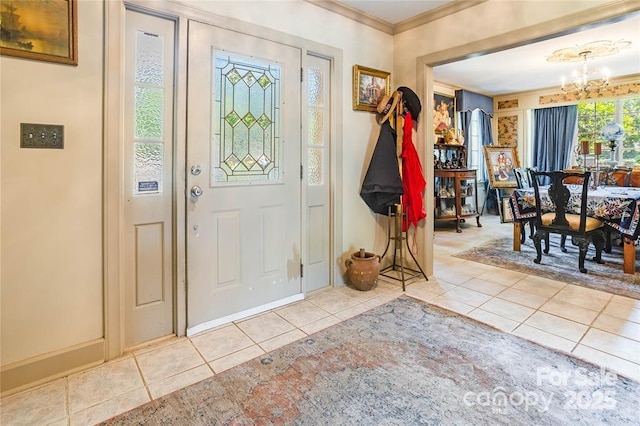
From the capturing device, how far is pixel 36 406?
63.2 inches

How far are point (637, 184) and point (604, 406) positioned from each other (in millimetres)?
4750

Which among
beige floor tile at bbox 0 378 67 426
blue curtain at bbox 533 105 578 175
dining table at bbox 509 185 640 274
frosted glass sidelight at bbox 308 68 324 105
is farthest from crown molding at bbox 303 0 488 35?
blue curtain at bbox 533 105 578 175

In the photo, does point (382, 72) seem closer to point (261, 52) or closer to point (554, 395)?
point (261, 52)

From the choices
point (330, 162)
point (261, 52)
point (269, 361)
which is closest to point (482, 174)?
point (330, 162)

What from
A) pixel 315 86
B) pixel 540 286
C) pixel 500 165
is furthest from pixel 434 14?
pixel 500 165

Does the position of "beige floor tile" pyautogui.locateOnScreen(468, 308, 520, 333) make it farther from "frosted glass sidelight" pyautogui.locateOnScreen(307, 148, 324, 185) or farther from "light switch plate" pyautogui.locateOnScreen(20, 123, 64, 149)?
"light switch plate" pyautogui.locateOnScreen(20, 123, 64, 149)

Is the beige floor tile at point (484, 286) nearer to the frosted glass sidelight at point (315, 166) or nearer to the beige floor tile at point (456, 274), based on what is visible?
the beige floor tile at point (456, 274)

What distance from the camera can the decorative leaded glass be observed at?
236 centimetres

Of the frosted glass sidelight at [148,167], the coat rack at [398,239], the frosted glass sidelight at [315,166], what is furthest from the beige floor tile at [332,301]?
the frosted glass sidelight at [148,167]

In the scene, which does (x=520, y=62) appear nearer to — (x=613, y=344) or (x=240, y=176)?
(x=613, y=344)

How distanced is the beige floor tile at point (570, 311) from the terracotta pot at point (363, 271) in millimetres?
1340

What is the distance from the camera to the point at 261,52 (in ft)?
8.27

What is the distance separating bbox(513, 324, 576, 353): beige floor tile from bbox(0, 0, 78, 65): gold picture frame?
3154 millimetres

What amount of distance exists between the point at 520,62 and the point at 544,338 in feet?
14.8
